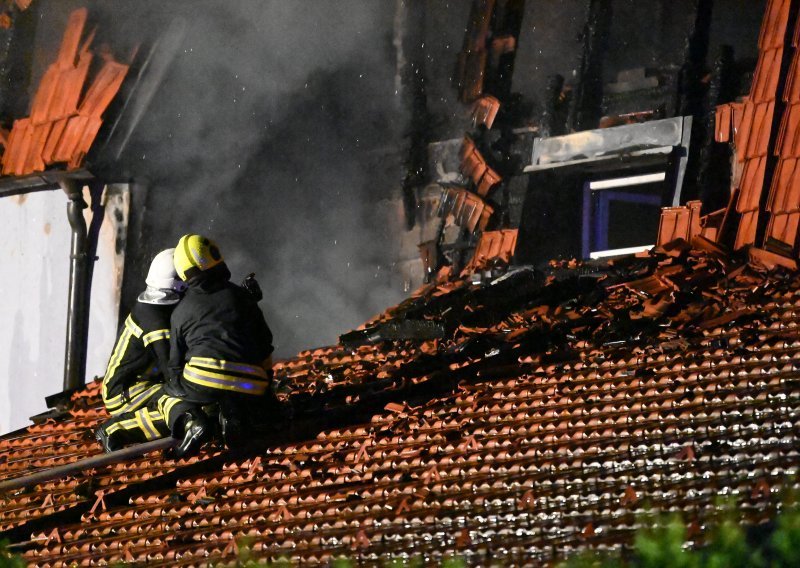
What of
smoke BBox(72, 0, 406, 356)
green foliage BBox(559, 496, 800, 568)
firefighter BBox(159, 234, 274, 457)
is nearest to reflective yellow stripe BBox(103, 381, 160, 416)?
firefighter BBox(159, 234, 274, 457)

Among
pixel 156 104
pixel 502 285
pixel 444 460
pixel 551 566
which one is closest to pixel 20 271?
pixel 156 104

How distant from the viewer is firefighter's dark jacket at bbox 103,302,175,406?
872 centimetres

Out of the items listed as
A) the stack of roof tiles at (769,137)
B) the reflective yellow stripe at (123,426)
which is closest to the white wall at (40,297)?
the reflective yellow stripe at (123,426)

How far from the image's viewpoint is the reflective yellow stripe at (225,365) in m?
8.17

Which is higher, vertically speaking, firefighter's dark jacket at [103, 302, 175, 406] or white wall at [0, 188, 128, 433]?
firefighter's dark jacket at [103, 302, 175, 406]

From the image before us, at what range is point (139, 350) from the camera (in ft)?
29.3

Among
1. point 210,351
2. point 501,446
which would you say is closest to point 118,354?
point 210,351

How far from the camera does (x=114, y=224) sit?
15086 mm

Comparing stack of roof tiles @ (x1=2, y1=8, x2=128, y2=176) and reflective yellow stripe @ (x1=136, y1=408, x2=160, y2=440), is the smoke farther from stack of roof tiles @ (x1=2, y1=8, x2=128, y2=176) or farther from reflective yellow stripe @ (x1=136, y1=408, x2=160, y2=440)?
reflective yellow stripe @ (x1=136, y1=408, x2=160, y2=440)

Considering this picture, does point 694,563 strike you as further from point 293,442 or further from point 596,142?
point 596,142

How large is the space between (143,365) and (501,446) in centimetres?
311

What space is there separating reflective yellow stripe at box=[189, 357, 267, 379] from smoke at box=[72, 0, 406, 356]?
6.32 metres

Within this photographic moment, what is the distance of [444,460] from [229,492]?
1.44 m

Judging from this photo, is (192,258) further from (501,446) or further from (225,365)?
(501,446)
